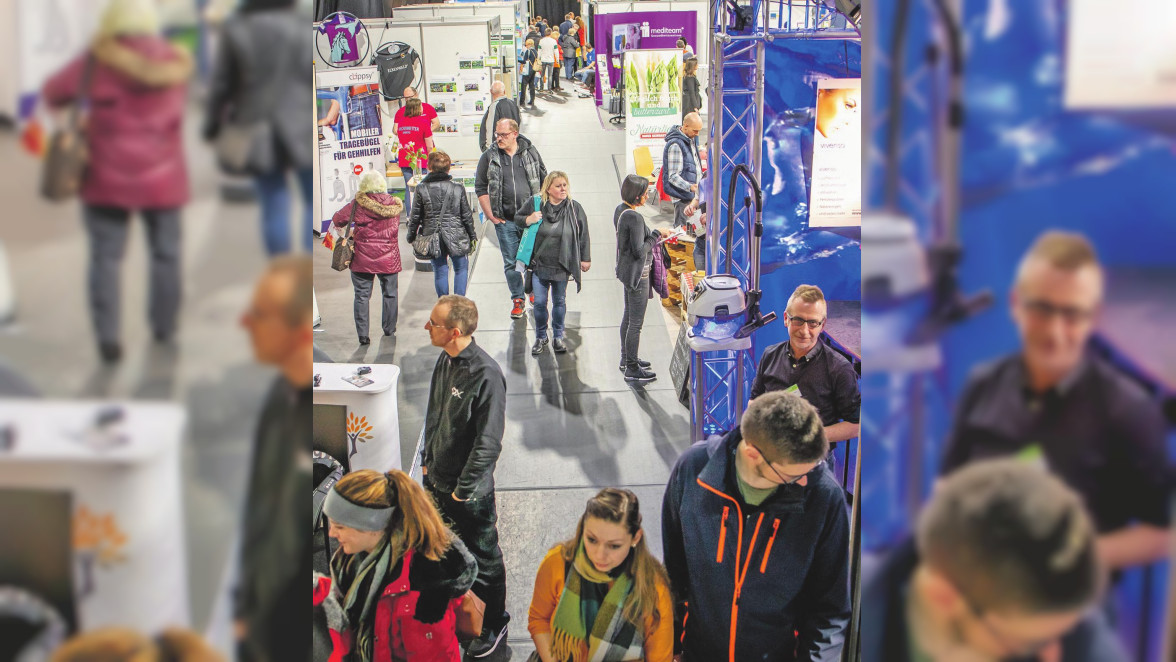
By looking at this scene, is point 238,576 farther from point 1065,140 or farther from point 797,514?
point 797,514

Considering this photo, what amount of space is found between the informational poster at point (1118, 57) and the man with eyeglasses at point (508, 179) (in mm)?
7191

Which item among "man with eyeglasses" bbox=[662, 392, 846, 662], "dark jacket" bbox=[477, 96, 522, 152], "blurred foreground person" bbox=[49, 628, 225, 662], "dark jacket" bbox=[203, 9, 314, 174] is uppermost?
"dark jacket" bbox=[477, 96, 522, 152]

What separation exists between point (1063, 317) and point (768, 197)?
4458 mm

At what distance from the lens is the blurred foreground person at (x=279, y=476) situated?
0.88 metres

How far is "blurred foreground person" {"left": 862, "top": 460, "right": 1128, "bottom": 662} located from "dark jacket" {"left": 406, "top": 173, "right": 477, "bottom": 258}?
694 centimetres

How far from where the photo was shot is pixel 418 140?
11.2 meters

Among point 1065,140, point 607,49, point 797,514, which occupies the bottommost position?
point 797,514

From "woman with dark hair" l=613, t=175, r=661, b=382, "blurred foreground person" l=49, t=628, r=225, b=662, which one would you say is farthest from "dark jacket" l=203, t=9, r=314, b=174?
"woman with dark hair" l=613, t=175, r=661, b=382

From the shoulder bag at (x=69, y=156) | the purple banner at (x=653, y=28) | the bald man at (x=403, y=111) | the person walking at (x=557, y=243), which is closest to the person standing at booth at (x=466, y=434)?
the shoulder bag at (x=69, y=156)

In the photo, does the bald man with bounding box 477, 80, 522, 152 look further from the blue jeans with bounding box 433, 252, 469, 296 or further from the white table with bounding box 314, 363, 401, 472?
the white table with bounding box 314, 363, 401, 472

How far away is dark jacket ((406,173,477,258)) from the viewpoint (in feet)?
25.3

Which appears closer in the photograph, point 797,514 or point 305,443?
point 305,443

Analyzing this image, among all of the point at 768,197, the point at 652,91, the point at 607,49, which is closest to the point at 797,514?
the point at 768,197

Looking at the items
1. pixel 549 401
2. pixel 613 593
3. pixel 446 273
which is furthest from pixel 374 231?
pixel 613 593
